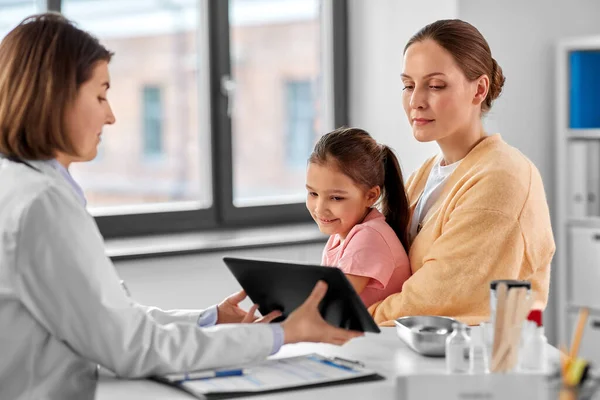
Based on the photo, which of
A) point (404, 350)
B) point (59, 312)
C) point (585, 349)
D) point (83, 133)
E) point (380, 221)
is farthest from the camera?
point (585, 349)

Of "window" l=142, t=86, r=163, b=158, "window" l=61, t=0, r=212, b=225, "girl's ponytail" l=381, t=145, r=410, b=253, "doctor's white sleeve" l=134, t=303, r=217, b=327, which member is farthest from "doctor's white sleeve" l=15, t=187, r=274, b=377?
"window" l=142, t=86, r=163, b=158

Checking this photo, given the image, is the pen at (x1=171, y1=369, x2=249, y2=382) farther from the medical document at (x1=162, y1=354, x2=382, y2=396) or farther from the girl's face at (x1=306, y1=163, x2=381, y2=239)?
the girl's face at (x1=306, y1=163, x2=381, y2=239)

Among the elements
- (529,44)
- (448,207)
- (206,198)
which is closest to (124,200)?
(206,198)

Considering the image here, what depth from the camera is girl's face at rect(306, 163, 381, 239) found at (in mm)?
2203

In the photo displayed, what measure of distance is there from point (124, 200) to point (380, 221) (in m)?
2.05

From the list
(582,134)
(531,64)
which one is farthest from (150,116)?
(582,134)

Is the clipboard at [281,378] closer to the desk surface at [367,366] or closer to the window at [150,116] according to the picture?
the desk surface at [367,366]

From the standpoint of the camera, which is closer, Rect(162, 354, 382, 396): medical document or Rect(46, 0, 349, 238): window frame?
Rect(162, 354, 382, 396): medical document

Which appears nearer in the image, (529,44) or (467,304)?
(467,304)

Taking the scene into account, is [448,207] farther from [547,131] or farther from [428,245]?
[547,131]

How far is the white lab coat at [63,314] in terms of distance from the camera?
1497 millimetres

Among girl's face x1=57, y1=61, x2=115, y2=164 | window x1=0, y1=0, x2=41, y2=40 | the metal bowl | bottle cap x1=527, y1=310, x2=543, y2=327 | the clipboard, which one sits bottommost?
the clipboard

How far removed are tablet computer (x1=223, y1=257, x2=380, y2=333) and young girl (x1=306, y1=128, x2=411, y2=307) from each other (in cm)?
33

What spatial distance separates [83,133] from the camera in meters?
1.62
